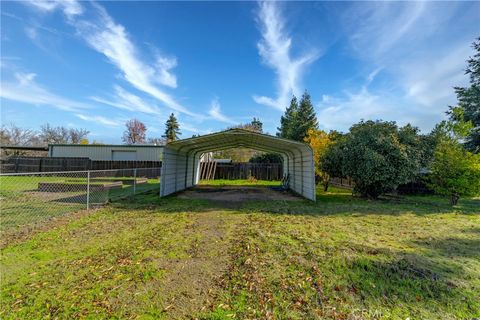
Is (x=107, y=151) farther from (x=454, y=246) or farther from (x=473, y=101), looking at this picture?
(x=473, y=101)

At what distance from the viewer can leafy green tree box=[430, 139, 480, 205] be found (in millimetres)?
9266

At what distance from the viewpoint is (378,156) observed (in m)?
9.80

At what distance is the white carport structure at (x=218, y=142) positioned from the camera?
35.5ft

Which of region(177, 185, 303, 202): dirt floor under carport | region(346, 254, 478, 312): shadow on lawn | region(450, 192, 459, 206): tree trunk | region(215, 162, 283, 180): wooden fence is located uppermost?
region(215, 162, 283, 180): wooden fence

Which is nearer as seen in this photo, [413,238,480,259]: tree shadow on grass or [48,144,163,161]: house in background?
[413,238,480,259]: tree shadow on grass

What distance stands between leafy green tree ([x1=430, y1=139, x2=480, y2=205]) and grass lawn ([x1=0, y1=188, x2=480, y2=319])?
12.8ft

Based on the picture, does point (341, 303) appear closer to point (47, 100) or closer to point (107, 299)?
point (107, 299)

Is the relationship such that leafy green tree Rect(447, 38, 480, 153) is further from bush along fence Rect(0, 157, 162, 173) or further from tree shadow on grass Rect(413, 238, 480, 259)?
bush along fence Rect(0, 157, 162, 173)

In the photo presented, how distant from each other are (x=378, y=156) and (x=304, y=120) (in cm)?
2244

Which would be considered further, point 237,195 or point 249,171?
point 249,171

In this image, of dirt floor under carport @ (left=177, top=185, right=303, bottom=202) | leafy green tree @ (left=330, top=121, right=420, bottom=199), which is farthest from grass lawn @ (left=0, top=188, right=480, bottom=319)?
dirt floor under carport @ (left=177, top=185, right=303, bottom=202)

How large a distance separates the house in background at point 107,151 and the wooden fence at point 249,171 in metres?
8.77

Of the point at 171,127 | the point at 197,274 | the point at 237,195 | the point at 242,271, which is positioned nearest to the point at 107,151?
the point at 237,195

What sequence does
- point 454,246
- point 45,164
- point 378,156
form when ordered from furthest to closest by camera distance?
point 45,164 → point 378,156 → point 454,246
